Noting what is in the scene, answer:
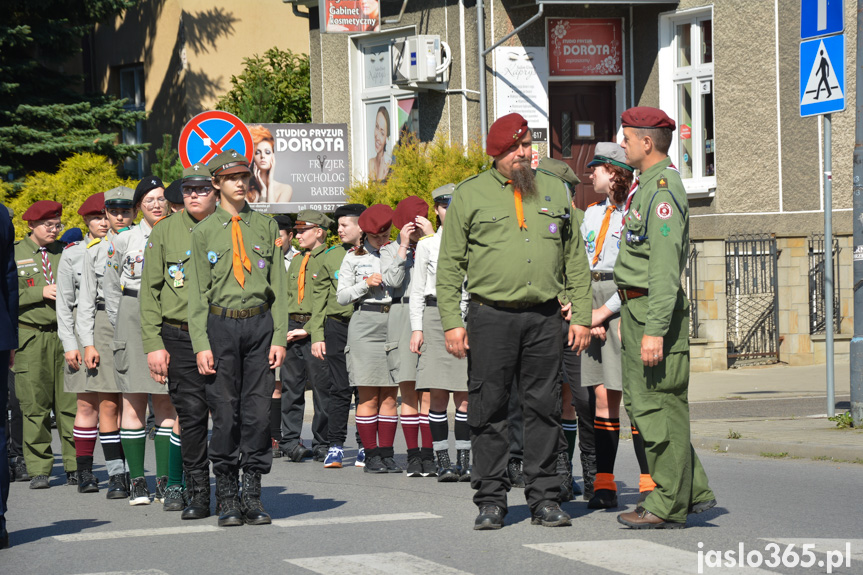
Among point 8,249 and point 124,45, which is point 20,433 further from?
point 124,45

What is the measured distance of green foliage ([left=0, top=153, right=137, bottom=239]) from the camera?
23.1m

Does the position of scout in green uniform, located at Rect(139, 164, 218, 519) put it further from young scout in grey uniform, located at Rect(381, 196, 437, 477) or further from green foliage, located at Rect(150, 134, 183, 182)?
green foliage, located at Rect(150, 134, 183, 182)

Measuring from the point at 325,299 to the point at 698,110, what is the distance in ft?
37.8

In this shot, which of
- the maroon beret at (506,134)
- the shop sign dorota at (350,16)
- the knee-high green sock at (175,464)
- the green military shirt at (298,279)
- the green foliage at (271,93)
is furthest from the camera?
the green foliage at (271,93)

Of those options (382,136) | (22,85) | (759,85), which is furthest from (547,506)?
(22,85)

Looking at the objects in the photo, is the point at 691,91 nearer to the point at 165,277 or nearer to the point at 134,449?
the point at 134,449

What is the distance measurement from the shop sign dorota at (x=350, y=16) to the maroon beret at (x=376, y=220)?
37.8 feet

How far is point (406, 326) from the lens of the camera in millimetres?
10000

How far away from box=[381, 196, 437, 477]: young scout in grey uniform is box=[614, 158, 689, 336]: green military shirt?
9.18ft

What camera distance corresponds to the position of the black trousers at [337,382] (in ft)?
35.7

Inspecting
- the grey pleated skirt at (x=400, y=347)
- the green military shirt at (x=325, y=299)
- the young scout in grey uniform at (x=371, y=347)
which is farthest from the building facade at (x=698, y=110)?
the grey pleated skirt at (x=400, y=347)

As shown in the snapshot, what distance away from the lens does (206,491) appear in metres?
7.76

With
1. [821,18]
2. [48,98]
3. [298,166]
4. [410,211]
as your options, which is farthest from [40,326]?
[48,98]

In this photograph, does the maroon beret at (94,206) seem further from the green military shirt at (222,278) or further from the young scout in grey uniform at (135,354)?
the green military shirt at (222,278)
